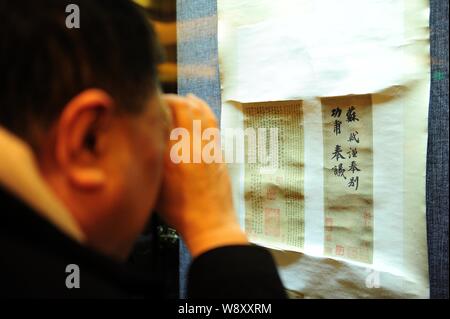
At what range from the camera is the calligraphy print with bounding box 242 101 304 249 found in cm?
64

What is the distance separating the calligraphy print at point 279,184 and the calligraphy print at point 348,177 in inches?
1.9

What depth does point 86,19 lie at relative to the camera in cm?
37

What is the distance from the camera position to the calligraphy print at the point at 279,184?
64 centimetres

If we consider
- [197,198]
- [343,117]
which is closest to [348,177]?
[343,117]

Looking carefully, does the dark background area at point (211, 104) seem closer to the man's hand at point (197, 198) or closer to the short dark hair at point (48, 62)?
the man's hand at point (197, 198)

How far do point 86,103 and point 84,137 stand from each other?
31 millimetres

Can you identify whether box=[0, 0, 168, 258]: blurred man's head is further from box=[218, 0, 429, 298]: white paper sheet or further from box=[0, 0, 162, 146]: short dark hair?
box=[218, 0, 429, 298]: white paper sheet

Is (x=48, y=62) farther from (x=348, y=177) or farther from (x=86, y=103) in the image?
(x=348, y=177)

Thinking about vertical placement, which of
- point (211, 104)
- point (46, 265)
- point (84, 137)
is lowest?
point (46, 265)

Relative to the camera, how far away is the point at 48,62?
345mm

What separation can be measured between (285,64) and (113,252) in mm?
400

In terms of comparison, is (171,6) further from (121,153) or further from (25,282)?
(25,282)

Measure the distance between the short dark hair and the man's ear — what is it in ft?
0.05
